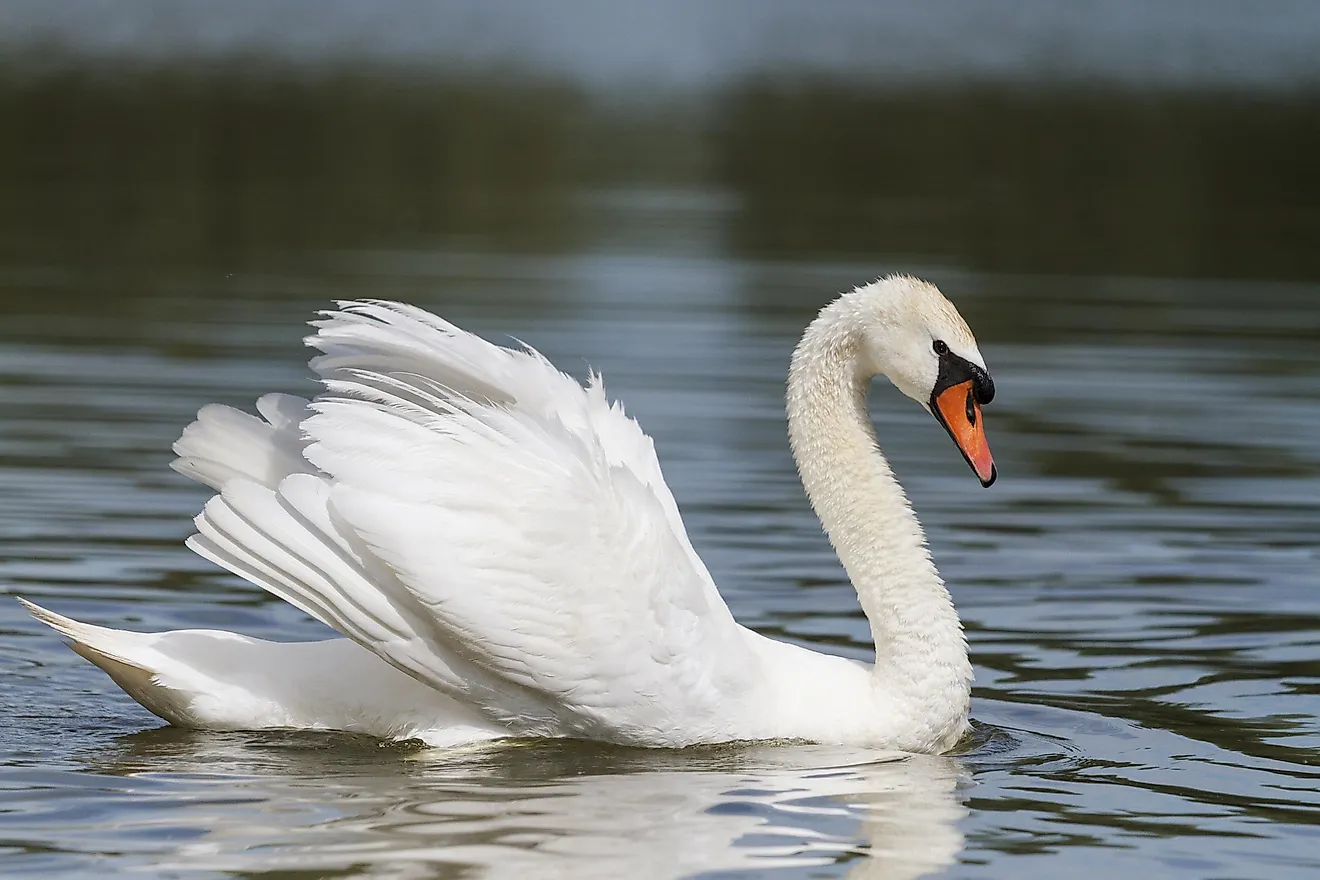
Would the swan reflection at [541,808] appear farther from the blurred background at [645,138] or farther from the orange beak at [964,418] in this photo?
the blurred background at [645,138]

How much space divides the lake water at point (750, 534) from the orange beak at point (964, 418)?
95cm

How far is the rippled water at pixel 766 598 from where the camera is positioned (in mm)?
6719

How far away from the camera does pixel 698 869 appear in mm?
6391

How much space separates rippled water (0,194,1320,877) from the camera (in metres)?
6.72

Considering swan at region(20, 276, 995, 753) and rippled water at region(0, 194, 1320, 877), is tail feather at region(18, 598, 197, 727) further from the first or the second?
rippled water at region(0, 194, 1320, 877)

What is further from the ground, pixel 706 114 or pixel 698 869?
pixel 706 114

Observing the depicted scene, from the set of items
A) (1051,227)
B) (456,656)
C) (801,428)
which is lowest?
(456,656)

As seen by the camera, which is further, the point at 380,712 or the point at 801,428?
the point at 801,428

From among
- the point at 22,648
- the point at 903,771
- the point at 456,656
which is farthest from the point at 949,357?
the point at 22,648

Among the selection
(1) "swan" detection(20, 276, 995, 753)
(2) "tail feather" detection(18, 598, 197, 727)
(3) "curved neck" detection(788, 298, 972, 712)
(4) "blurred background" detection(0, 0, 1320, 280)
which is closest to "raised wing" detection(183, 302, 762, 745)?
(1) "swan" detection(20, 276, 995, 753)

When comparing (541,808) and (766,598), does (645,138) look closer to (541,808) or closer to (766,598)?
(766,598)

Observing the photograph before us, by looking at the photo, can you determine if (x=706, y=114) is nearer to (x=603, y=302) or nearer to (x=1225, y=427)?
(x=603, y=302)

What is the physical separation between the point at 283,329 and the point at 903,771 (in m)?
10.9

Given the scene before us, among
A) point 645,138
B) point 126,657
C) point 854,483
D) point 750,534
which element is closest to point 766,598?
point 750,534
